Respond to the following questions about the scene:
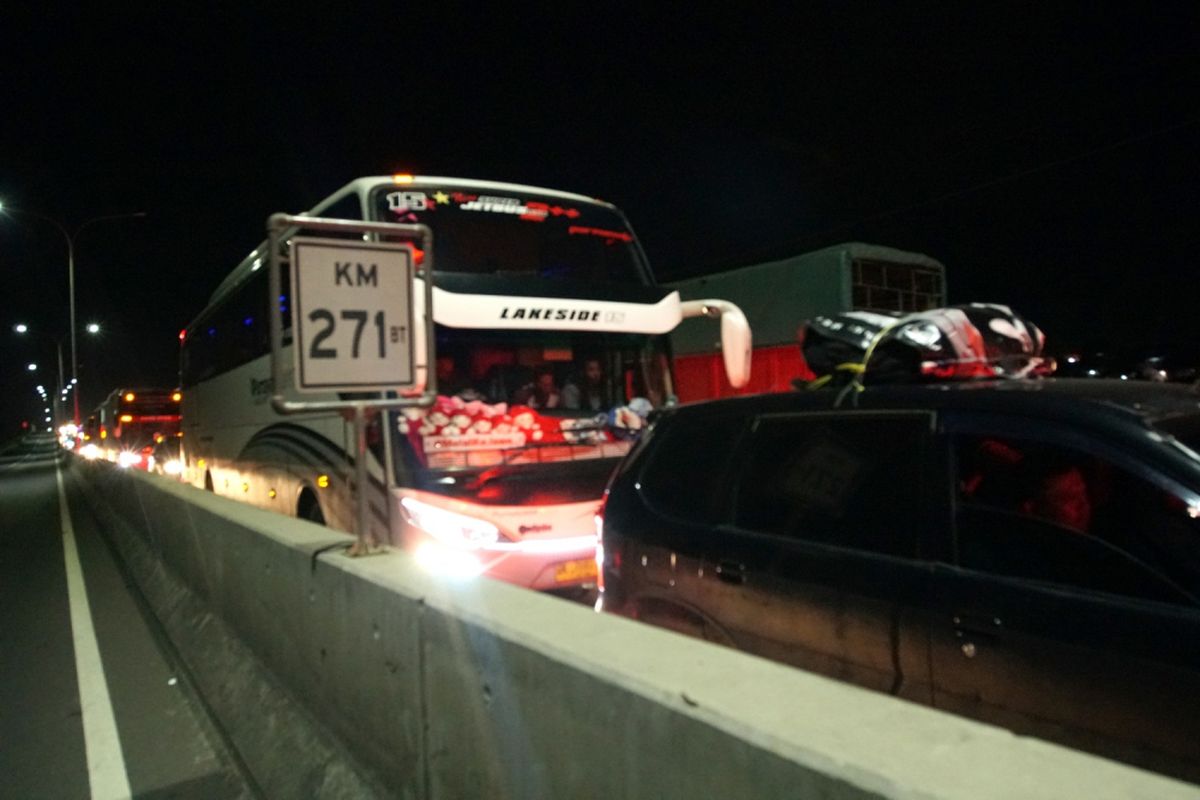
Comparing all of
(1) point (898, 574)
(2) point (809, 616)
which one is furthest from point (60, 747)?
(1) point (898, 574)

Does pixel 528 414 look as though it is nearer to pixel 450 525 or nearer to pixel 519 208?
pixel 450 525

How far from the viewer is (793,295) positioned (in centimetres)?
2220

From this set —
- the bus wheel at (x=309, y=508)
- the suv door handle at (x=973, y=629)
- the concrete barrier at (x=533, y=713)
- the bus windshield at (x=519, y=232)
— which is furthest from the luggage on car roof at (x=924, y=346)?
the bus wheel at (x=309, y=508)

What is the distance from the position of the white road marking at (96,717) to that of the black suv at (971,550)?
9.37 ft

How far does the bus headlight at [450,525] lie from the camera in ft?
20.7

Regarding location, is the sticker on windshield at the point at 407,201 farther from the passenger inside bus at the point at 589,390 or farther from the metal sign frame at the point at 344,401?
the metal sign frame at the point at 344,401

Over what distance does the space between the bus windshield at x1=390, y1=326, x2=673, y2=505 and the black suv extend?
2670 mm

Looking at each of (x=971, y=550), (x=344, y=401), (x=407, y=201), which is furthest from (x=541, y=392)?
(x=971, y=550)

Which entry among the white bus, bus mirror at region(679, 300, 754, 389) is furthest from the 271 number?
bus mirror at region(679, 300, 754, 389)

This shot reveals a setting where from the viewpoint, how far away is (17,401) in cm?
11506

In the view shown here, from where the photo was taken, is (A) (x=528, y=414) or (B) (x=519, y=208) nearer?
(A) (x=528, y=414)

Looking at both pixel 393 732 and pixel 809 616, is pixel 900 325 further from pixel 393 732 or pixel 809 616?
pixel 393 732

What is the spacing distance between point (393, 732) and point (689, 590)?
54.1 inches

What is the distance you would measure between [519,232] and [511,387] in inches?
65.0
